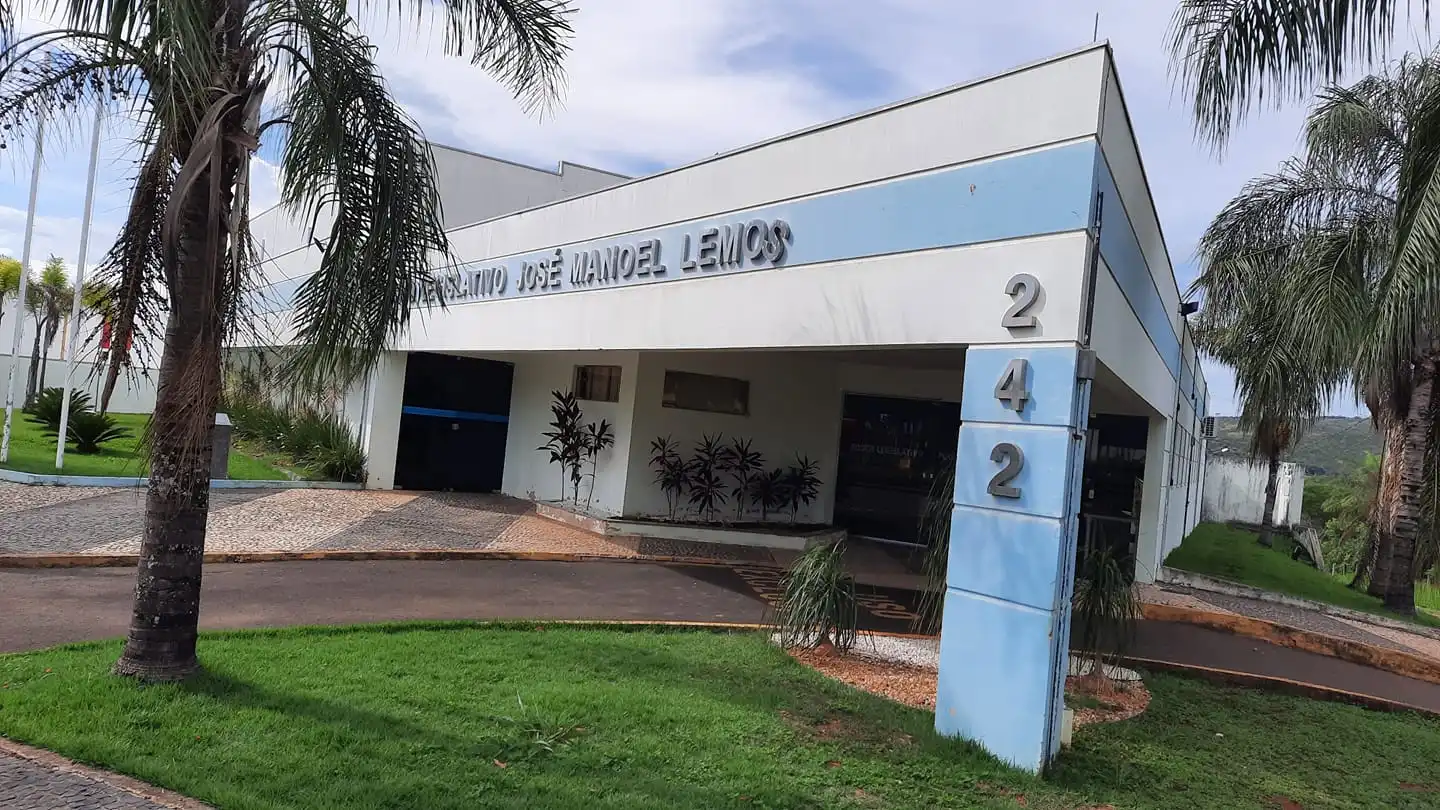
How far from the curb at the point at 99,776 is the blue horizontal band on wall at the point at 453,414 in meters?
11.9

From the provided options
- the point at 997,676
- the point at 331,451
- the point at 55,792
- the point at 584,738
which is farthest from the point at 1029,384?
the point at 331,451

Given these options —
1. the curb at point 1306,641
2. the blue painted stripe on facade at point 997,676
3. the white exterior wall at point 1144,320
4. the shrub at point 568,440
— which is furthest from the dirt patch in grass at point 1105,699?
the shrub at point 568,440

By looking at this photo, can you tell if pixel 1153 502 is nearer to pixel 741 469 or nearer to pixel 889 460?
pixel 889 460

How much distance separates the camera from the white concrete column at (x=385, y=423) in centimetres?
1570

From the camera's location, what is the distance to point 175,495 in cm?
526

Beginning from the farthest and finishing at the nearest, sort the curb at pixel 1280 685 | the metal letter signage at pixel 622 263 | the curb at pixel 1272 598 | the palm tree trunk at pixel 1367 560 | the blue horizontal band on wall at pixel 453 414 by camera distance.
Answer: the palm tree trunk at pixel 1367 560 < the blue horizontal band on wall at pixel 453 414 < the curb at pixel 1272 598 < the metal letter signage at pixel 622 263 < the curb at pixel 1280 685

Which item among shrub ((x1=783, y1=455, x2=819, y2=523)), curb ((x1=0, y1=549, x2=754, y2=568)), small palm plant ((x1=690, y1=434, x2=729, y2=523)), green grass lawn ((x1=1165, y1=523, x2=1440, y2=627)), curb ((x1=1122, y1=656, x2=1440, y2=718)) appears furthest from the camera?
shrub ((x1=783, y1=455, x2=819, y2=523))

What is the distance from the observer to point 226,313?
5254mm

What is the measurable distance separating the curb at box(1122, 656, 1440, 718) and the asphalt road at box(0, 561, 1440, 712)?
1.61ft

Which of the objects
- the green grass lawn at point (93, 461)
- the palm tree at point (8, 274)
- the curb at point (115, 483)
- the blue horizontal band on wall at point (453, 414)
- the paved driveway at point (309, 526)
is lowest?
the paved driveway at point (309, 526)

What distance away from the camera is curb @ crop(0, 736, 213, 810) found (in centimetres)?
391

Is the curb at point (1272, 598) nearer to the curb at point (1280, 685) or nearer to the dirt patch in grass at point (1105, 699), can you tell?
the curb at point (1280, 685)

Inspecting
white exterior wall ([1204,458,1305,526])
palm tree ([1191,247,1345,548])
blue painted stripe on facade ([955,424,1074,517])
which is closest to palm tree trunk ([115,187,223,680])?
blue painted stripe on facade ([955,424,1074,517])

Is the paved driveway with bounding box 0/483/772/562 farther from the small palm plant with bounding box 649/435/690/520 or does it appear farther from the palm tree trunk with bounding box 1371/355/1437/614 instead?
the palm tree trunk with bounding box 1371/355/1437/614
